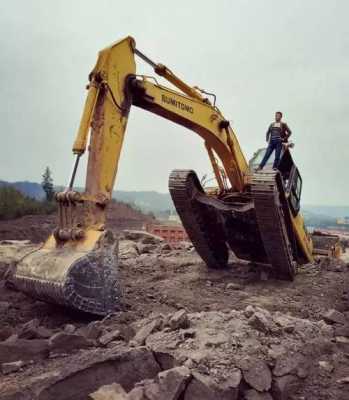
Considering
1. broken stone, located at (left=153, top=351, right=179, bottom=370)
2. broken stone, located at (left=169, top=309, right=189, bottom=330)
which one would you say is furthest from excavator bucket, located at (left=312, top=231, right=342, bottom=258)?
broken stone, located at (left=153, top=351, right=179, bottom=370)

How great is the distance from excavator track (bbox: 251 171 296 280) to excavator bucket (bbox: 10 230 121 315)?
8.71ft


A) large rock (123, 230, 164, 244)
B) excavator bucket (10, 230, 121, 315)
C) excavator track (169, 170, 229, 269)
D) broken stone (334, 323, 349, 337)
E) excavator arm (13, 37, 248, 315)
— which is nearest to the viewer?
excavator bucket (10, 230, 121, 315)

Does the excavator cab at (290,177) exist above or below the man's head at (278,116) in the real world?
below

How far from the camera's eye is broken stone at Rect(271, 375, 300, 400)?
12.2ft

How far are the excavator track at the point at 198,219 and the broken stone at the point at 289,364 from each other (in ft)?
13.6

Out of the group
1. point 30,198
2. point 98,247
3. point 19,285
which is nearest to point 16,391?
point 98,247

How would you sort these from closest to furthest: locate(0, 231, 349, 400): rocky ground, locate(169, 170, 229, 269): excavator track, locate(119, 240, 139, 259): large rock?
locate(0, 231, 349, 400): rocky ground
locate(169, 170, 229, 269): excavator track
locate(119, 240, 139, 259): large rock

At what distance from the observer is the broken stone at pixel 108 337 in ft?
13.5

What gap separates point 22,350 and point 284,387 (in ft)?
7.17

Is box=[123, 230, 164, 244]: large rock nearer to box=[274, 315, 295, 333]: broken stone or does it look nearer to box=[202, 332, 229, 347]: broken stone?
box=[274, 315, 295, 333]: broken stone

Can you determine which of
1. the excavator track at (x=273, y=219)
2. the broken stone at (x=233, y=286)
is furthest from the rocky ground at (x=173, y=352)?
the excavator track at (x=273, y=219)

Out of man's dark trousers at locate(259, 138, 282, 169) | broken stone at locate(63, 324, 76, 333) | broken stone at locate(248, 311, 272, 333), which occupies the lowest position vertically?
broken stone at locate(63, 324, 76, 333)

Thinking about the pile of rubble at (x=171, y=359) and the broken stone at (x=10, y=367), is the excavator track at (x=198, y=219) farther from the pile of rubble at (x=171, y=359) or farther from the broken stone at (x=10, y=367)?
the broken stone at (x=10, y=367)

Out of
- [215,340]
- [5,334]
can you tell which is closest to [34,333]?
[5,334]
